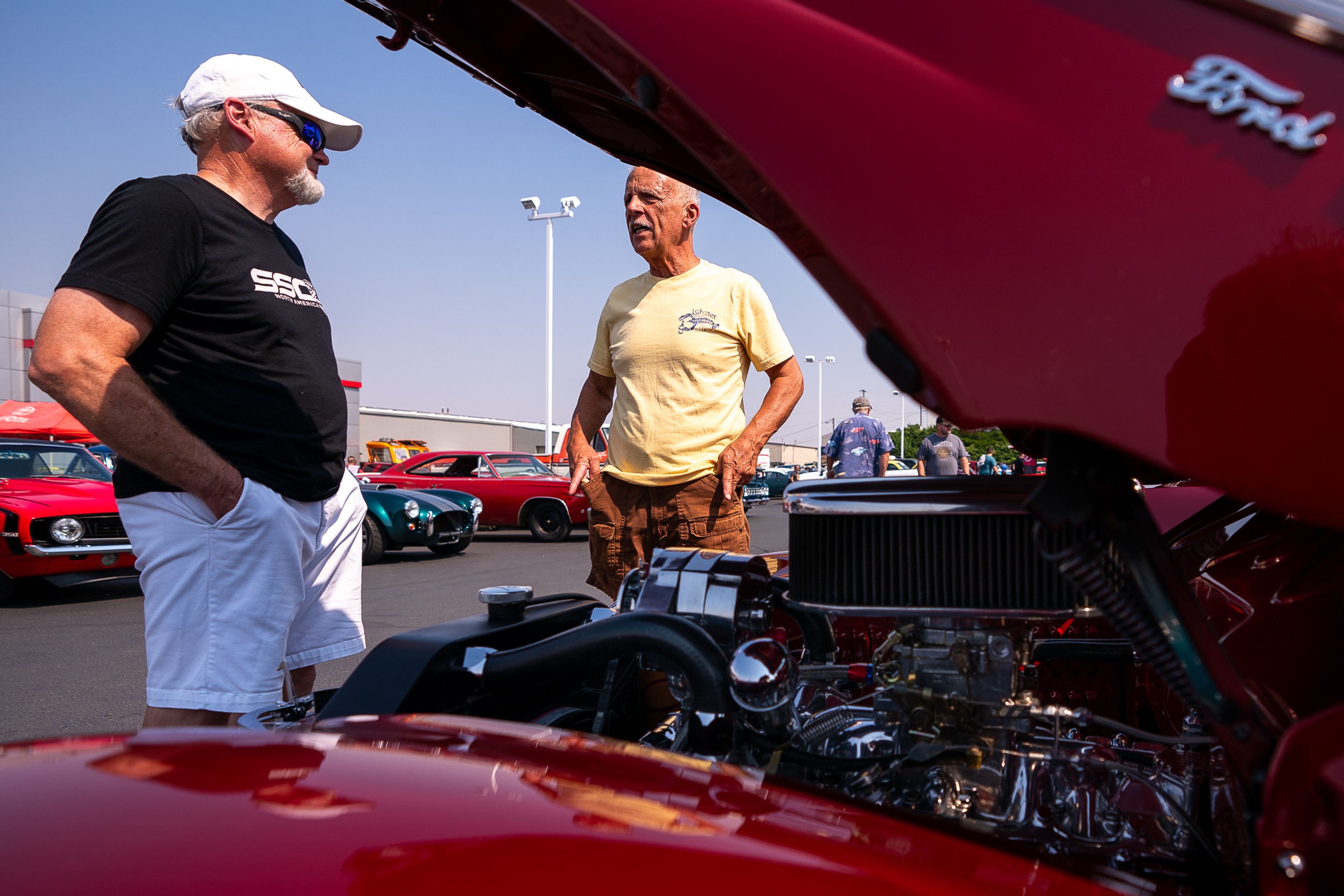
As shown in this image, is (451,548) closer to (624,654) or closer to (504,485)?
(504,485)

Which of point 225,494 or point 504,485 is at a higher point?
point 225,494

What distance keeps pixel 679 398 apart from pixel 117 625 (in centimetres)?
567

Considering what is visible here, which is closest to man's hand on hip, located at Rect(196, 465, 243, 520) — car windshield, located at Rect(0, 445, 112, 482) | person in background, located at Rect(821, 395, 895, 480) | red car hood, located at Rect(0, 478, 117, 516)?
red car hood, located at Rect(0, 478, 117, 516)

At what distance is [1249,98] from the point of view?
33.1 inches

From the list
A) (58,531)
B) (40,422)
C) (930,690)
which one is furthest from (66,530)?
(40,422)

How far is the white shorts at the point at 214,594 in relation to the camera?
2.02 metres

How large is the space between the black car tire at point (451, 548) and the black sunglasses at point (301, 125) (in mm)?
8973

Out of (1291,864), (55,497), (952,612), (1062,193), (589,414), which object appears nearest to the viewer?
(1291,864)

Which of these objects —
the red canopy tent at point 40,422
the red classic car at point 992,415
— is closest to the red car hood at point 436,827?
the red classic car at point 992,415

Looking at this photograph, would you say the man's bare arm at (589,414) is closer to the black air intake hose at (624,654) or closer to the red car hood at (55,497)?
the black air intake hose at (624,654)

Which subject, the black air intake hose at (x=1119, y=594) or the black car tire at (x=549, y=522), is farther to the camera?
the black car tire at (x=549, y=522)

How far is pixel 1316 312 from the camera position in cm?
82

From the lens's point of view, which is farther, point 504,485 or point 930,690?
point 504,485

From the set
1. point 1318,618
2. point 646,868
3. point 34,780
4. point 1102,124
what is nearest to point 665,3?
point 1102,124
